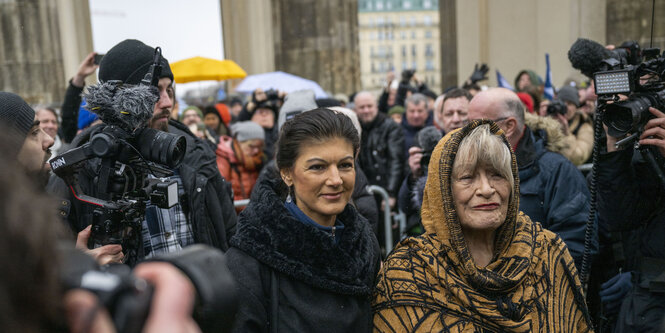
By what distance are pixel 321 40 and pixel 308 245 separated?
1207 cm

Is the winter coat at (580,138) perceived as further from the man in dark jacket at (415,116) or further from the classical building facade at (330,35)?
the classical building facade at (330,35)

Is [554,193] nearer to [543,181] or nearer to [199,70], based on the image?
[543,181]

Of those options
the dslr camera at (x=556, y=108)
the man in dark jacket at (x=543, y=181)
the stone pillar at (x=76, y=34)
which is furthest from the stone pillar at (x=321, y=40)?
the man in dark jacket at (x=543, y=181)

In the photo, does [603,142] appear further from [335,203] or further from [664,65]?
[335,203]

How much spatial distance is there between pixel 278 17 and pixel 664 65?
11.8 metres

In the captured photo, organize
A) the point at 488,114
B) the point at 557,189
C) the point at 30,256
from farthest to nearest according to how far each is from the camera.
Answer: the point at 488,114, the point at 557,189, the point at 30,256

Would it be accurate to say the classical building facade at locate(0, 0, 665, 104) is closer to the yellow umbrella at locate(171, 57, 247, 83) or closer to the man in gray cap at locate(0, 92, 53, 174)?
the yellow umbrella at locate(171, 57, 247, 83)

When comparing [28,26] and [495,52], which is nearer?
[28,26]

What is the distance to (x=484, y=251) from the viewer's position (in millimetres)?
2645

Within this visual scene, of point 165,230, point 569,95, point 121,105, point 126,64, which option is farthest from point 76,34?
point 121,105

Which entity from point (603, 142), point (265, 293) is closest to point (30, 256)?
point (265, 293)

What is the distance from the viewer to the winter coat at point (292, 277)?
87.3 inches

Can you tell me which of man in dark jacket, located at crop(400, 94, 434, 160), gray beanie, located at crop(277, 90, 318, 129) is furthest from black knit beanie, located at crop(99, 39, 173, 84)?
man in dark jacket, located at crop(400, 94, 434, 160)

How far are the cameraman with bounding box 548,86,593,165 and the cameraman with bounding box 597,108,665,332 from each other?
2.59 metres
